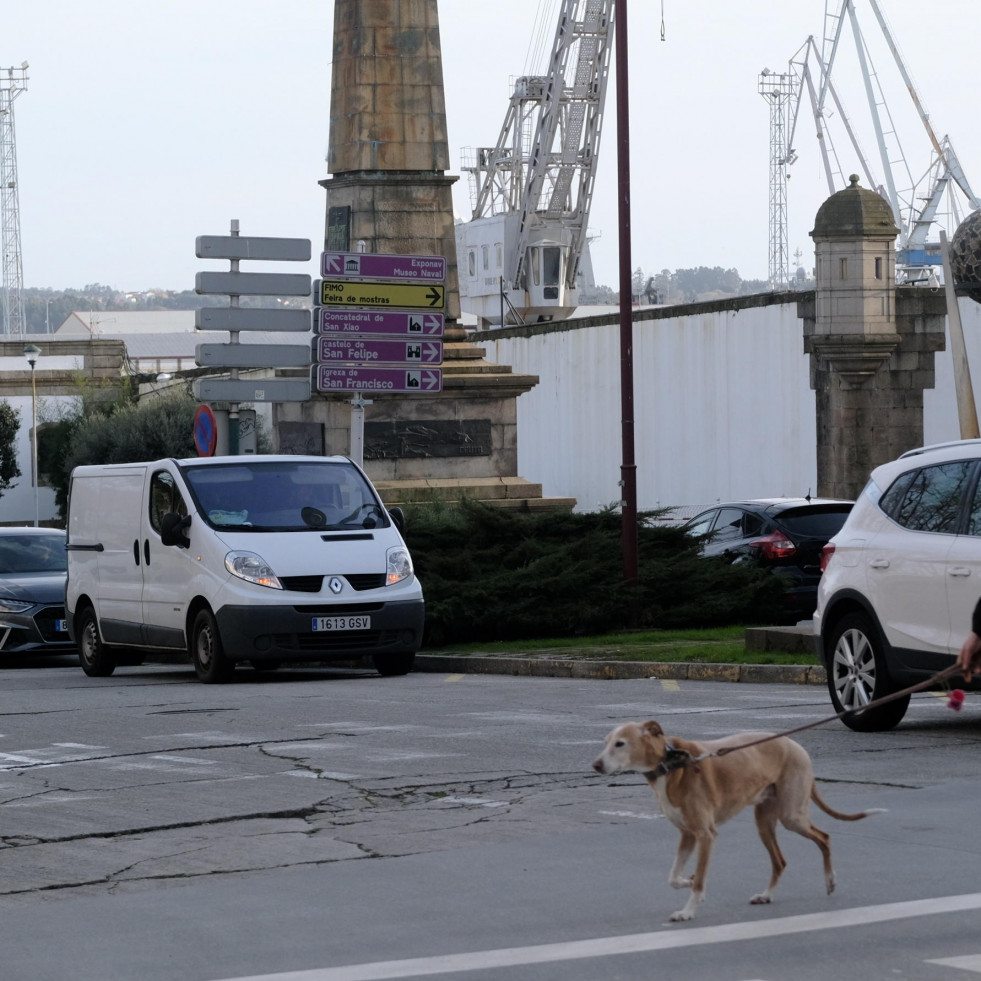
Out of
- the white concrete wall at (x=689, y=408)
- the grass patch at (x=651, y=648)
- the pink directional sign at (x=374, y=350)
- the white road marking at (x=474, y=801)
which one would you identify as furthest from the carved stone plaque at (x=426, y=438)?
the white road marking at (x=474, y=801)

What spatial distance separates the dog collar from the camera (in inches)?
222

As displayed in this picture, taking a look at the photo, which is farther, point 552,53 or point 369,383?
point 552,53

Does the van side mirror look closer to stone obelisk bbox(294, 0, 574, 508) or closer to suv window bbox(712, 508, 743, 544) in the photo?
suv window bbox(712, 508, 743, 544)

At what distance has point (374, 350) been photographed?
2152 centimetres

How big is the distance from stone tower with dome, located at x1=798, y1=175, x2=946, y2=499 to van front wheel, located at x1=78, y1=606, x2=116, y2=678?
653 inches

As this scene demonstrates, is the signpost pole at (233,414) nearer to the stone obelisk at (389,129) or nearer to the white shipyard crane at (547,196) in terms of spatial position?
the stone obelisk at (389,129)

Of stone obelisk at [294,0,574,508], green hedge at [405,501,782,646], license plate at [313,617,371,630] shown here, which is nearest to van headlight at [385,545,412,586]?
license plate at [313,617,371,630]

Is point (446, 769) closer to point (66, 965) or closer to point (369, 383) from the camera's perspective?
point (66, 965)

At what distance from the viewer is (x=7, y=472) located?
66.9m

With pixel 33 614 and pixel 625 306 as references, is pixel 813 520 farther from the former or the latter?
pixel 33 614

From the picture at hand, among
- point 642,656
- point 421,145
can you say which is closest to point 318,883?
point 642,656

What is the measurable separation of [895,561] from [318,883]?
15.6 feet

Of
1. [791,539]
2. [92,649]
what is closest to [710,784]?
[92,649]

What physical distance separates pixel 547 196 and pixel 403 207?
175 feet
